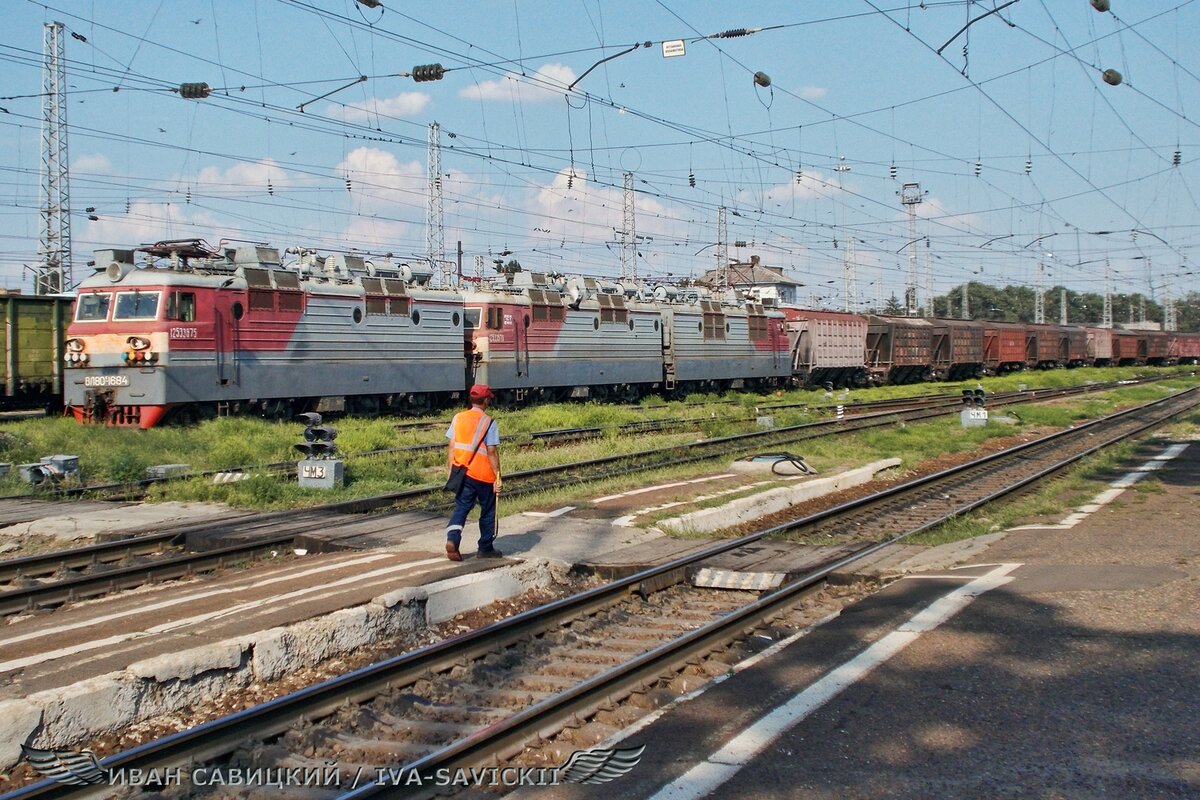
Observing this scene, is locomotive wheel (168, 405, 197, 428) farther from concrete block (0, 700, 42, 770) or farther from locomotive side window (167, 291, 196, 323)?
concrete block (0, 700, 42, 770)

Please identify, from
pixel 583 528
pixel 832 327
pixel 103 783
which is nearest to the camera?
pixel 103 783

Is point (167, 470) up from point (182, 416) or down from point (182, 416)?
down

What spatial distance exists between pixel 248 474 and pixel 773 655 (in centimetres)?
1013

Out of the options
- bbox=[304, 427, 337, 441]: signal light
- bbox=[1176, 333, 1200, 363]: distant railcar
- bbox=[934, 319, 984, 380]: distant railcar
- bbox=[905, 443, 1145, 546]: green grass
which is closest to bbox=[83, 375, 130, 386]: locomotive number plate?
bbox=[304, 427, 337, 441]: signal light

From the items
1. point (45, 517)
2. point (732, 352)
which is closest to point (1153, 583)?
point (45, 517)

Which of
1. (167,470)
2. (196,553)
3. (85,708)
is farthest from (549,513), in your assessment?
(85,708)

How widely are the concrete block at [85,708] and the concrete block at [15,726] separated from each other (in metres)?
0.06

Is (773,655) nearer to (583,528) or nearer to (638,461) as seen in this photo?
(583,528)

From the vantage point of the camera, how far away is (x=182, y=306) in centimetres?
2036

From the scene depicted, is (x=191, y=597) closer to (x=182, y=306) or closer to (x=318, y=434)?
(x=318, y=434)

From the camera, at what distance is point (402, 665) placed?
638 centimetres

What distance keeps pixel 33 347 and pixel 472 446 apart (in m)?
21.8

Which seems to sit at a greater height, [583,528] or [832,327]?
[832,327]

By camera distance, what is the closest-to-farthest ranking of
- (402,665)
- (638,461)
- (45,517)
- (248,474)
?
(402,665) → (45,517) → (248,474) → (638,461)
